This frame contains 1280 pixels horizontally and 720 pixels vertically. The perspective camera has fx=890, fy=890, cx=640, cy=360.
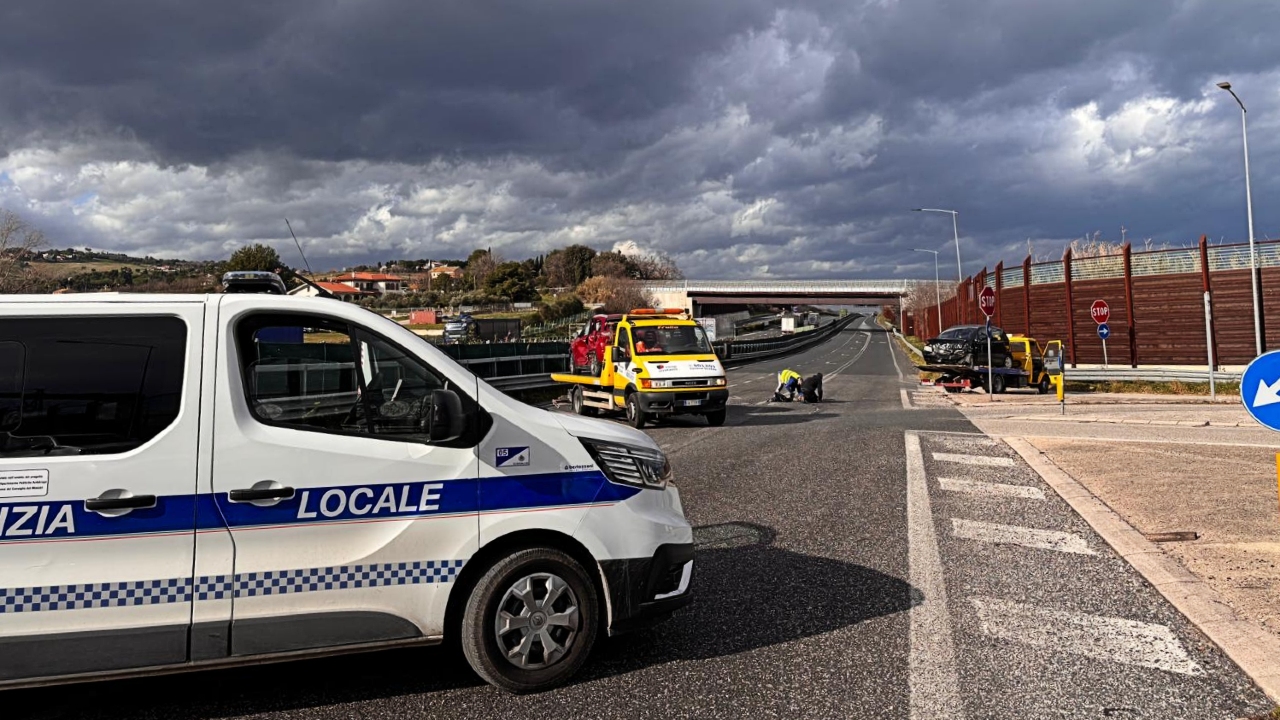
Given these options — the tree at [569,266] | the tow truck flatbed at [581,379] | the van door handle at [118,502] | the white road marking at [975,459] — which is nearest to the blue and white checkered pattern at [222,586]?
the van door handle at [118,502]

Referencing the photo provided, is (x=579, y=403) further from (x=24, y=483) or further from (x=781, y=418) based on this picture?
(x=24, y=483)

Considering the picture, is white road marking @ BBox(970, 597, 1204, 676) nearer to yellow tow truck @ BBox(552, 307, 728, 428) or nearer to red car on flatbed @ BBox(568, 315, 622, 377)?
yellow tow truck @ BBox(552, 307, 728, 428)

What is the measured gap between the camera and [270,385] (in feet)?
13.9

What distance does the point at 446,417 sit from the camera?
427 cm

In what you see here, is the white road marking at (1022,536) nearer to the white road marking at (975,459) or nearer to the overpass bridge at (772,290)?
the white road marking at (975,459)

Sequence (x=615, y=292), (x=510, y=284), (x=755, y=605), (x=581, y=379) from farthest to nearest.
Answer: (x=510, y=284) → (x=615, y=292) → (x=581, y=379) → (x=755, y=605)

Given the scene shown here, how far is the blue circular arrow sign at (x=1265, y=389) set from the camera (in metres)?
6.17

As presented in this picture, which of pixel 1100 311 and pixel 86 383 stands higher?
pixel 1100 311

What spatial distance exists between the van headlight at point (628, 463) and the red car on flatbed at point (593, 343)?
1459 cm

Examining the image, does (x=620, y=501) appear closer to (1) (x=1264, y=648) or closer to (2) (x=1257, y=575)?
(1) (x=1264, y=648)

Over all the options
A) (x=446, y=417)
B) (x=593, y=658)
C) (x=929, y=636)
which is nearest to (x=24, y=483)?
(x=446, y=417)

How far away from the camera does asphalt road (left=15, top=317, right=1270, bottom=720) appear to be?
169 inches

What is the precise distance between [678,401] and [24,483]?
14139 mm

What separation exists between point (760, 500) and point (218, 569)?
6401mm
